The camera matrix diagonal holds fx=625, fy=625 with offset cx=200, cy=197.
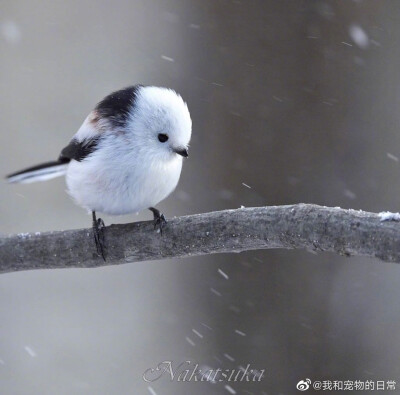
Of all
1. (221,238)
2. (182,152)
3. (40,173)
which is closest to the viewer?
(221,238)

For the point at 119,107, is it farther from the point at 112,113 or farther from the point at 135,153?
the point at 135,153

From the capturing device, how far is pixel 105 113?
10.4ft

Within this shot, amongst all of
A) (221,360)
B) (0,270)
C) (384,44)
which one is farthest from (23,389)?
(384,44)

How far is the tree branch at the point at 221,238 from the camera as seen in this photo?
2036 millimetres

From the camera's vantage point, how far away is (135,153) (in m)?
2.97

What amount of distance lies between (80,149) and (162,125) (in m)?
0.55

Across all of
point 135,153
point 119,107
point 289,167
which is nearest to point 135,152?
point 135,153

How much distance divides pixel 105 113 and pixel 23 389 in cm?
396

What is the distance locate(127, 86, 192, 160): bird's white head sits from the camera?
293 centimetres

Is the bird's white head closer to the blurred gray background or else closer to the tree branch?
the tree branch

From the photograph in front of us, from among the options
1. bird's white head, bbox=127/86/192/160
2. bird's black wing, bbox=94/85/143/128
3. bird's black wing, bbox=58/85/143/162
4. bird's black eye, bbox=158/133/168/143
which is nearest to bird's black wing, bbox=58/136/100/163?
bird's black wing, bbox=58/85/143/162

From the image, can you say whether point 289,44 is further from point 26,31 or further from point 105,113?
point 26,31

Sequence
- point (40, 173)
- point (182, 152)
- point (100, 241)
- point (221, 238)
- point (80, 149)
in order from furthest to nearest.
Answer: point (40, 173)
point (80, 149)
point (182, 152)
point (100, 241)
point (221, 238)

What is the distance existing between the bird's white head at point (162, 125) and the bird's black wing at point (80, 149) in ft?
0.84
